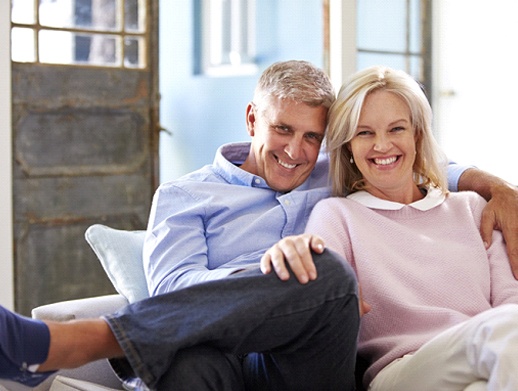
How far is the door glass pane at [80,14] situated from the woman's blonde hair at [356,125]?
6.12 feet

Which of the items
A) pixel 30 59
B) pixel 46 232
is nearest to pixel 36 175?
pixel 46 232

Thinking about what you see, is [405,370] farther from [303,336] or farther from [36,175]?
[36,175]

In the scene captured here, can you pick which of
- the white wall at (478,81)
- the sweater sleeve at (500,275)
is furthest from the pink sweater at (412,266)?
the white wall at (478,81)

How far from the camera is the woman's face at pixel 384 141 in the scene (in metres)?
1.96

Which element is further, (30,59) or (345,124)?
(30,59)

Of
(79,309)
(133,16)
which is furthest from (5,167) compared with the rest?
(79,309)

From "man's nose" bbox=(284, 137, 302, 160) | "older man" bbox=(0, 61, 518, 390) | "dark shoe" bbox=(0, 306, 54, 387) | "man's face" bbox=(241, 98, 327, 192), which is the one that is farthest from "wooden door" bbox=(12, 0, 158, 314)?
"dark shoe" bbox=(0, 306, 54, 387)

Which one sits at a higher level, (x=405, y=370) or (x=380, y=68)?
(x=380, y=68)

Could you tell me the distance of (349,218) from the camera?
6.34 ft

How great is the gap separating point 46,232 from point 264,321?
84.9 inches

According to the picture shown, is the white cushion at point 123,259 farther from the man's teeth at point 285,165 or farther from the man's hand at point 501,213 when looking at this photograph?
the man's hand at point 501,213

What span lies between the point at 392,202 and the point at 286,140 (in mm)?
314

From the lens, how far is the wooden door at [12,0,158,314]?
3.40m

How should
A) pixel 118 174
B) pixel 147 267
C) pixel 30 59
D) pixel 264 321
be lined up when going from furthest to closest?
1. pixel 118 174
2. pixel 30 59
3. pixel 147 267
4. pixel 264 321
